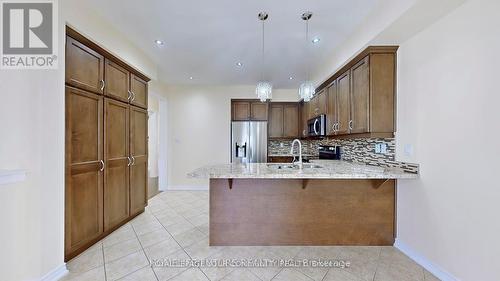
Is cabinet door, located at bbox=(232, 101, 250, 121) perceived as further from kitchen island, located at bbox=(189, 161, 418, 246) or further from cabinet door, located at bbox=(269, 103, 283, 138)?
kitchen island, located at bbox=(189, 161, 418, 246)

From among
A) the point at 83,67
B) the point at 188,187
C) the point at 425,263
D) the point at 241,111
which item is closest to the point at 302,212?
the point at 425,263

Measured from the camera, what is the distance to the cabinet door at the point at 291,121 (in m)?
5.77

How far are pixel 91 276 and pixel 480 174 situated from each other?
3.33 meters

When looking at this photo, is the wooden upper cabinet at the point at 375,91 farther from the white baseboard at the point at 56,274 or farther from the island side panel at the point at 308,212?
the white baseboard at the point at 56,274

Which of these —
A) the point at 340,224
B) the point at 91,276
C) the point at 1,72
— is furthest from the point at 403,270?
the point at 1,72

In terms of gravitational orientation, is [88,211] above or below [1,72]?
below

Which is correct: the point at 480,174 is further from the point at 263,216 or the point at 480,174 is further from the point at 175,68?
the point at 175,68

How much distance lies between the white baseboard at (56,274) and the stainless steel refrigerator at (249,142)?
386cm

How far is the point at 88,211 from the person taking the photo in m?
2.52

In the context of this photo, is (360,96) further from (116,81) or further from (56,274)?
(56,274)

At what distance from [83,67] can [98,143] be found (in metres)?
0.86

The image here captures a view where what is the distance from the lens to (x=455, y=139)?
1.90 m

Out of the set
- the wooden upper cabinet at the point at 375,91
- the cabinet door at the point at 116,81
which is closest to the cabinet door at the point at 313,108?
the wooden upper cabinet at the point at 375,91

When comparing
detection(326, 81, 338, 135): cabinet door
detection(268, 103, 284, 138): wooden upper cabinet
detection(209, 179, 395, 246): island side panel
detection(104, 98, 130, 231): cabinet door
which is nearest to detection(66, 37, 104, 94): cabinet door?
detection(104, 98, 130, 231): cabinet door
